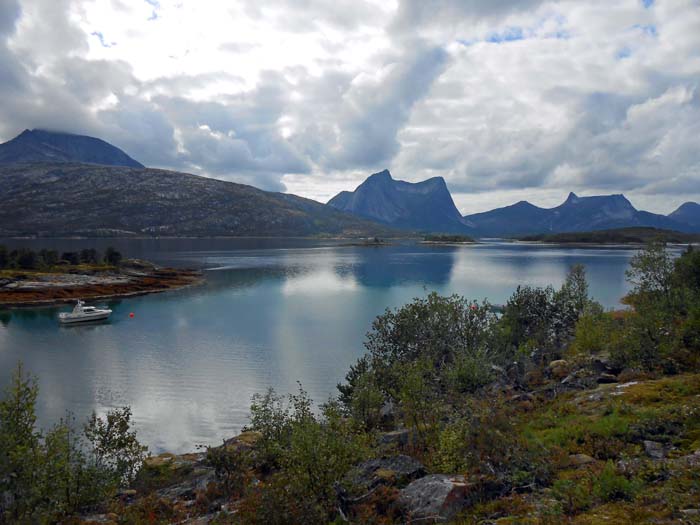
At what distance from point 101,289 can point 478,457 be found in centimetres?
12327

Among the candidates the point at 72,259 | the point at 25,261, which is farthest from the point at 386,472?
the point at 72,259

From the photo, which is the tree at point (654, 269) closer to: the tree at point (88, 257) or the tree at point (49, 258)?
the tree at point (49, 258)

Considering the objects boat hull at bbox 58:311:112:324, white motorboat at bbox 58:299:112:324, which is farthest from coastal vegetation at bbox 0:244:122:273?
boat hull at bbox 58:311:112:324

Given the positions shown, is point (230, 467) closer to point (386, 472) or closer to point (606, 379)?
point (386, 472)

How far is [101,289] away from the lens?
116m

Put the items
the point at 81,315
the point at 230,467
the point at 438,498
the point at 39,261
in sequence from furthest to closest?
the point at 39,261 < the point at 81,315 < the point at 230,467 < the point at 438,498

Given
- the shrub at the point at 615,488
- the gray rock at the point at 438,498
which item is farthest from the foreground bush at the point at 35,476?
the shrub at the point at 615,488

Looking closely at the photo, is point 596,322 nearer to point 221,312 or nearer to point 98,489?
point 98,489

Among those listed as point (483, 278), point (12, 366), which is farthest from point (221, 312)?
point (483, 278)

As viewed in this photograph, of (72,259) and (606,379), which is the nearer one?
(606,379)

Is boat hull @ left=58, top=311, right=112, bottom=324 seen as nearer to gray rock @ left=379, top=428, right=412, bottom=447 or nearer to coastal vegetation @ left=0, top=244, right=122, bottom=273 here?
coastal vegetation @ left=0, top=244, right=122, bottom=273

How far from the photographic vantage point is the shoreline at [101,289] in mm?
102562

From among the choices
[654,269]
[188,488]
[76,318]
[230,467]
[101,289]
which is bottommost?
[76,318]

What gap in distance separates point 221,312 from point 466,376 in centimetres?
6909
